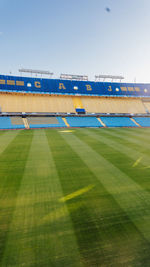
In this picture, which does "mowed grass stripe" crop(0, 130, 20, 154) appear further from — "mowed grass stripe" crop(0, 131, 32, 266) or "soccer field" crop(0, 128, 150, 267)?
"soccer field" crop(0, 128, 150, 267)

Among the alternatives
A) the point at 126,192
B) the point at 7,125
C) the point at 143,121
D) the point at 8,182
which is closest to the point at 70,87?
the point at 7,125

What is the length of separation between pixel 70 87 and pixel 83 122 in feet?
37.5

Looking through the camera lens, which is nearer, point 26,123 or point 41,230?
point 41,230

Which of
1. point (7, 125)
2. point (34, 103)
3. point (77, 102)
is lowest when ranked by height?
point (7, 125)

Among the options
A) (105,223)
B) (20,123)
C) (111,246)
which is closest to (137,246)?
(111,246)

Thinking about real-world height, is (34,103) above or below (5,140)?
above

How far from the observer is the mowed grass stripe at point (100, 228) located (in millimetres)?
2881

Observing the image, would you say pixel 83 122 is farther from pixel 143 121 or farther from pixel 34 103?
pixel 143 121

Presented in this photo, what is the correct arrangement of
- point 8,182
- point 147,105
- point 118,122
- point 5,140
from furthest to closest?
point 147,105 < point 118,122 < point 5,140 < point 8,182

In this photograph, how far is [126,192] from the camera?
16.7 ft

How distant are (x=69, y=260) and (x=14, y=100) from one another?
29.3 metres

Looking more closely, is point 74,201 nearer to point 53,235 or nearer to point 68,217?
point 68,217

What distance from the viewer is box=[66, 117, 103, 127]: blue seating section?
25.4 meters

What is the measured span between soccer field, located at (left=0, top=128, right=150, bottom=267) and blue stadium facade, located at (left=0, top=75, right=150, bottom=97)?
2559 cm
